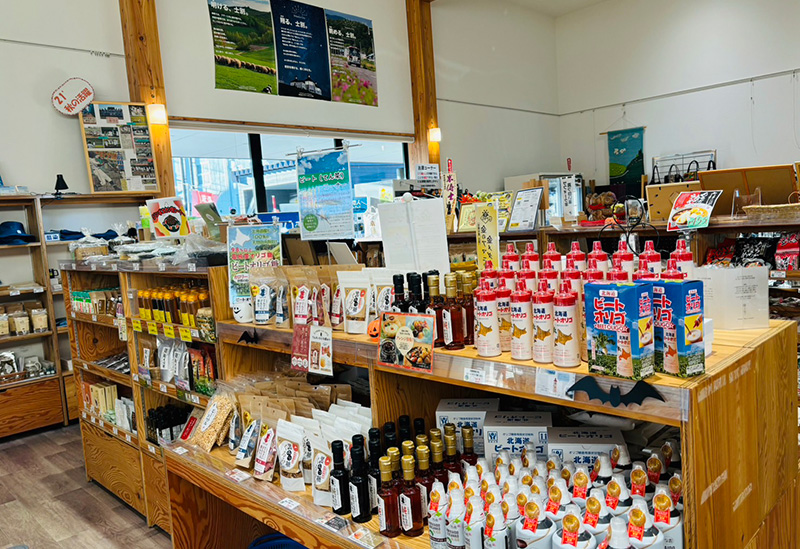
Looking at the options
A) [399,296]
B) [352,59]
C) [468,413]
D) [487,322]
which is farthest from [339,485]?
[352,59]

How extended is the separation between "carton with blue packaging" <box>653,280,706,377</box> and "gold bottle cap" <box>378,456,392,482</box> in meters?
0.77

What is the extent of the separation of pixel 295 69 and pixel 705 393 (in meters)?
6.74

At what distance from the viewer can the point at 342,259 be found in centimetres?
261

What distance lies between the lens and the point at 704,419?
3.84 feet

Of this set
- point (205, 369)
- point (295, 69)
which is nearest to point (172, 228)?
point (205, 369)

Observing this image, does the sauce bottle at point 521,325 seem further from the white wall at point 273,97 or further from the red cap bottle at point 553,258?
the white wall at point 273,97

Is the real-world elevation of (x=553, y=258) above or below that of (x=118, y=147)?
below

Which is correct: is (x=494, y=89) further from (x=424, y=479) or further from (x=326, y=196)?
(x=424, y=479)

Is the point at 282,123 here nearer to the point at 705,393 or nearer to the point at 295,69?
the point at 295,69

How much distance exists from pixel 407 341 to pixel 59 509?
2.98 meters

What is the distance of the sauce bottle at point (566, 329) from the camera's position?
1294 millimetres

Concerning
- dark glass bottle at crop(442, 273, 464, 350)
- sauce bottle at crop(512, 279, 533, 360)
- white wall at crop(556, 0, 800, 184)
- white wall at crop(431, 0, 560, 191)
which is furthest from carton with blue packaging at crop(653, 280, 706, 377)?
white wall at crop(556, 0, 800, 184)

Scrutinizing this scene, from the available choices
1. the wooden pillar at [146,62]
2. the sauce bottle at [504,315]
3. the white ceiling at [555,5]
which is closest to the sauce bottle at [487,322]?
the sauce bottle at [504,315]

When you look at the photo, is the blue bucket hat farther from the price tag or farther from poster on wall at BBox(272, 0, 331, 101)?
the price tag
